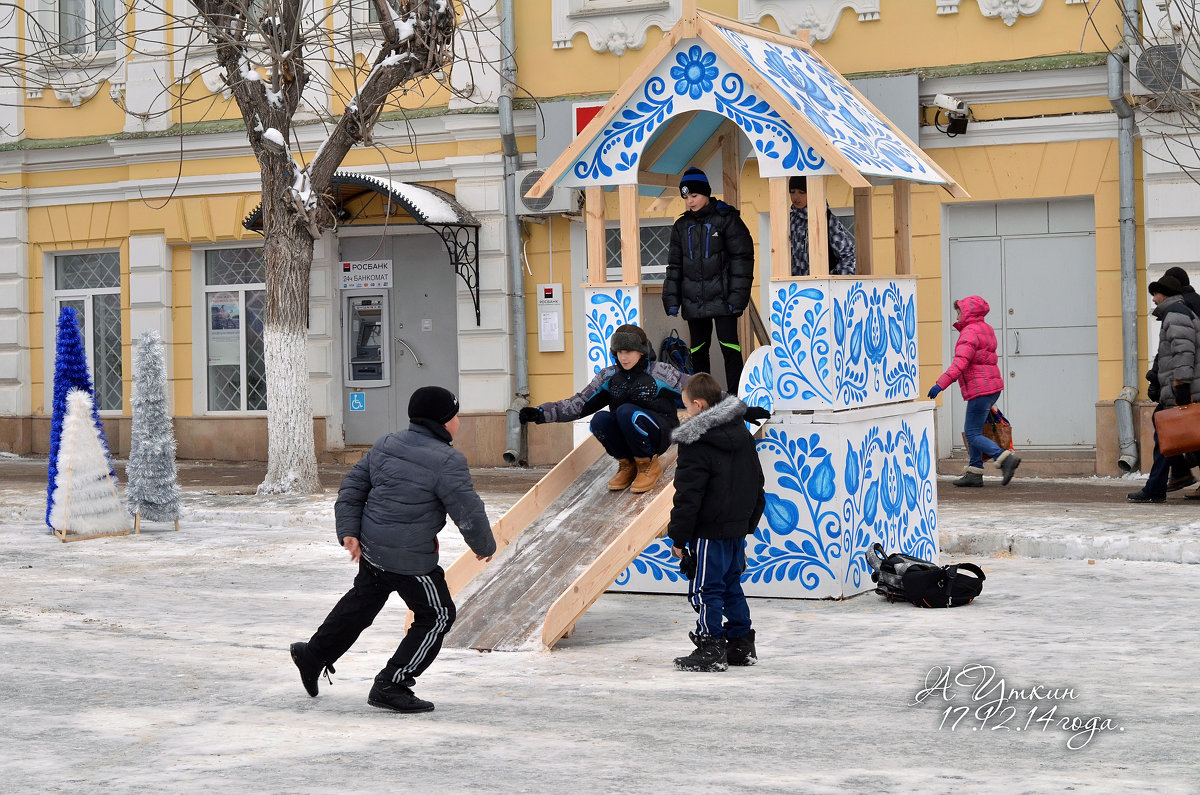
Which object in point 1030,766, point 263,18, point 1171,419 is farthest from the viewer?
point 263,18

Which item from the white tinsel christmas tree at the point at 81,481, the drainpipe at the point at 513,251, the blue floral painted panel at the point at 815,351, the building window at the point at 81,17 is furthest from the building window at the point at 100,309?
the blue floral painted panel at the point at 815,351

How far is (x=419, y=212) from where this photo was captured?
56.0 feet

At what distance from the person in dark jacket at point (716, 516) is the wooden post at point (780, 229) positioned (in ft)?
7.62

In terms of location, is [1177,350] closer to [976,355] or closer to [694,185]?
[976,355]

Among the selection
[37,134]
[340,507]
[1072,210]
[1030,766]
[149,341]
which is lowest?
[1030,766]

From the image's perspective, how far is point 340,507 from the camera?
259 inches

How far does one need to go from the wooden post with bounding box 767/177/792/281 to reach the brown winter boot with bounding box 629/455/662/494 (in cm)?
136

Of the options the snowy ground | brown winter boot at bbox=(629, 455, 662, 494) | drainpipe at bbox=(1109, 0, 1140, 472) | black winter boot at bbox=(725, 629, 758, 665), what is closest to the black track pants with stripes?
the snowy ground

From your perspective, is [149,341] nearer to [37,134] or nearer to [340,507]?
[340,507]

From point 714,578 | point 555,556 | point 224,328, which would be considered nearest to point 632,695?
point 714,578

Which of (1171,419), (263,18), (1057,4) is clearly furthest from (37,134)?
(1171,419)

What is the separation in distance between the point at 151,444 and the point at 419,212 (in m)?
4.90

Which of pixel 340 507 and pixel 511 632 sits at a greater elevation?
pixel 340 507

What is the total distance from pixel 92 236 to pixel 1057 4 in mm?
12153
